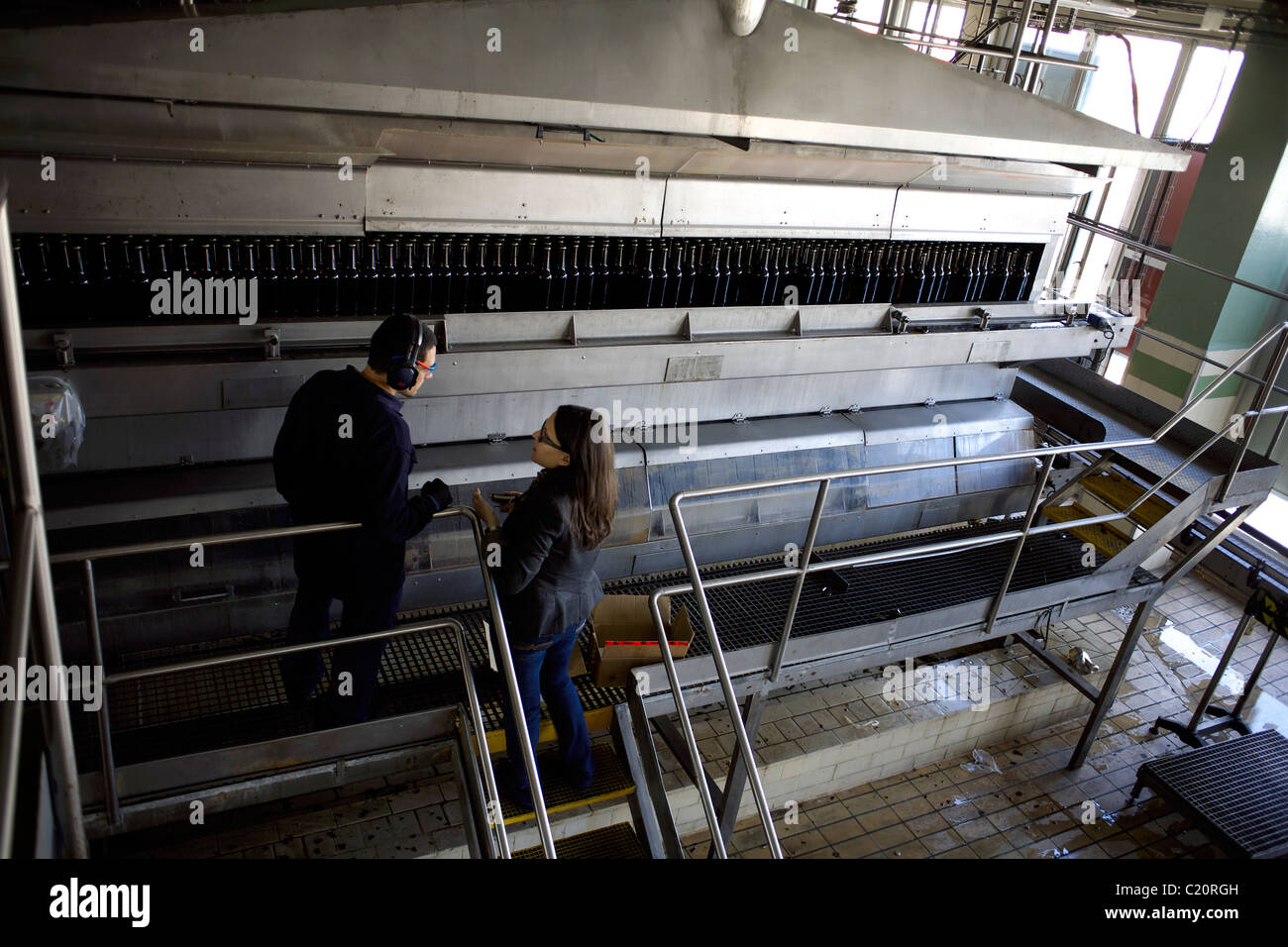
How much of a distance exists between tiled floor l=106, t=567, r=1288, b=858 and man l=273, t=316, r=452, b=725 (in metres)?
0.98

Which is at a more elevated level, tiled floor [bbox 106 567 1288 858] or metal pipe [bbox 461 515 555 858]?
metal pipe [bbox 461 515 555 858]

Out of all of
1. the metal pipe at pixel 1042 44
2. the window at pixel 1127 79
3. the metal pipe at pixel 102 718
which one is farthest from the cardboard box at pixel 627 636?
the window at pixel 1127 79

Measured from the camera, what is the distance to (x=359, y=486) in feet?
9.20

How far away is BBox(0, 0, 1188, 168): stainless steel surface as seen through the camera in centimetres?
234

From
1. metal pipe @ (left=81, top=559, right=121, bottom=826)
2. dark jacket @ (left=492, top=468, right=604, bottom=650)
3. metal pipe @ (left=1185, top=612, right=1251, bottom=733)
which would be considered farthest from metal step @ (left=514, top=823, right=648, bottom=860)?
metal pipe @ (left=1185, top=612, right=1251, bottom=733)

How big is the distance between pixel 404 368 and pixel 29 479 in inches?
66.0

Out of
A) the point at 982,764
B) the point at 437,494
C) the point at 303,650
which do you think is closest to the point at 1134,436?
the point at 982,764

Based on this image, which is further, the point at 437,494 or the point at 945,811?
the point at 945,811

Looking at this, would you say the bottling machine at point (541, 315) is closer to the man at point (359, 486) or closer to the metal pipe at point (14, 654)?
the man at point (359, 486)

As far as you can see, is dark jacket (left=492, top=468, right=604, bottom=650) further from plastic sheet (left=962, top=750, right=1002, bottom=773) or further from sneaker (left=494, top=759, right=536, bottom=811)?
plastic sheet (left=962, top=750, right=1002, bottom=773)

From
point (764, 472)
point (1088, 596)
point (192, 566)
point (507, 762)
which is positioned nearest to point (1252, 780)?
point (1088, 596)

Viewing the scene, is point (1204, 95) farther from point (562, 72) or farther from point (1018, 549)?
point (562, 72)
